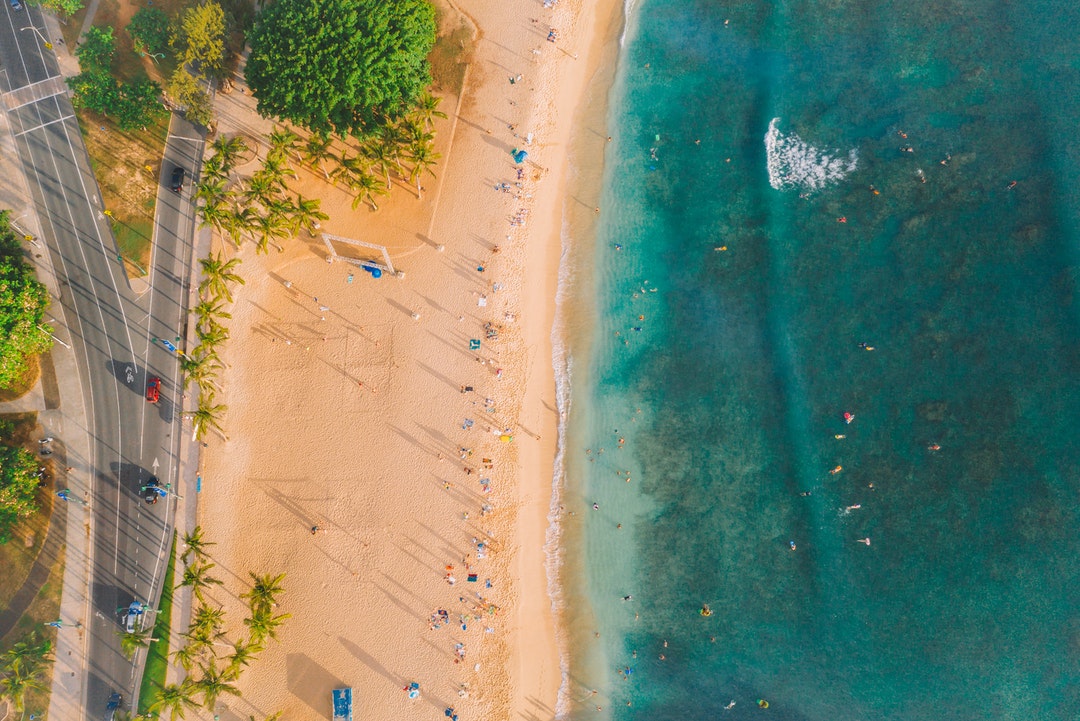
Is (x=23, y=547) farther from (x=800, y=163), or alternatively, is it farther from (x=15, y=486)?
(x=800, y=163)

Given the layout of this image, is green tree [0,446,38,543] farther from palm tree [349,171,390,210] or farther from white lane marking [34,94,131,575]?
palm tree [349,171,390,210]

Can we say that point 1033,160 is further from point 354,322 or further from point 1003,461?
point 354,322

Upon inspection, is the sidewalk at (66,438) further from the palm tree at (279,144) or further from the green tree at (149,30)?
the palm tree at (279,144)

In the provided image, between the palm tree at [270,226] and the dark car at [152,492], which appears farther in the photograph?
the dark car at [152,492]

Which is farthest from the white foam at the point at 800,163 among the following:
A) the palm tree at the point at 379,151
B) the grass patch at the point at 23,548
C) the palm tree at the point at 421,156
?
the grass patch at the point at 23,548

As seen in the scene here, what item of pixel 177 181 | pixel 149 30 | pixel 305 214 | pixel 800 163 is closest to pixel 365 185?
pixel 305 214

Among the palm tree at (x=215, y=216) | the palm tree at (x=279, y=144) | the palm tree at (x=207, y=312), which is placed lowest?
the palm tree at (x=207, y=312)

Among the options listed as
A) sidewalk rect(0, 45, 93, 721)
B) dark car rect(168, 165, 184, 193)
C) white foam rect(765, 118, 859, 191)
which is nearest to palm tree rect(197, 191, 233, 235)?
dark car rect(168, 165, 184, 193)
